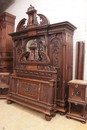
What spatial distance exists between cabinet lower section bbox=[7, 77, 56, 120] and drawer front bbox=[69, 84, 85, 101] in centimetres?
40

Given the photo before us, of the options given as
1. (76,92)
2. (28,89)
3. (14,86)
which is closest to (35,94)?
(28,89)

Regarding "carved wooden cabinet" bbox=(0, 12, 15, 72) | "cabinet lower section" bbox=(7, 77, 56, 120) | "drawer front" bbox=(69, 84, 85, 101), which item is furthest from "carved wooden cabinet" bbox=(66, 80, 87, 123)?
"carved wooden cabinet" bbox=(0, 12, 15, 72)

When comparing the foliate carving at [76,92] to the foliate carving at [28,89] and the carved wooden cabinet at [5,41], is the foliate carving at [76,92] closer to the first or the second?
the foliate carving at [28,89]

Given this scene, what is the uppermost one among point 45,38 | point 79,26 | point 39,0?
point 39,0

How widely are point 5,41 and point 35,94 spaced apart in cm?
226

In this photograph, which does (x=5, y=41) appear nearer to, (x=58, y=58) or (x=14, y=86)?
(x=14, y=86)

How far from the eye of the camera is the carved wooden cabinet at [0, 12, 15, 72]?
13.0ft

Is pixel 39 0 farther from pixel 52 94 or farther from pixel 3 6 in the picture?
pixel 52 94

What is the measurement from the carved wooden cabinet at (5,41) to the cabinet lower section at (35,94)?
3.36 feet

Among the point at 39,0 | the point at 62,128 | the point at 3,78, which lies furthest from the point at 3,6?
the point at 62,128

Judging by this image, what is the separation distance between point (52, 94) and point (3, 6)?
4079 millimetres

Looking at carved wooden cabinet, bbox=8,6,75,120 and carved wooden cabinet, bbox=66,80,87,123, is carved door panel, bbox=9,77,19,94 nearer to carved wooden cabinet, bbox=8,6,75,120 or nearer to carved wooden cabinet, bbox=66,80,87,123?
carved wooden cabinet, bbox=8,6,75,120

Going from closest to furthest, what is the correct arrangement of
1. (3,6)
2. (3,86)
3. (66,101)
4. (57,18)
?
(66,101) → (57,18) → (3,86) → (3,6)

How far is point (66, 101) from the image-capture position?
8.81ft
